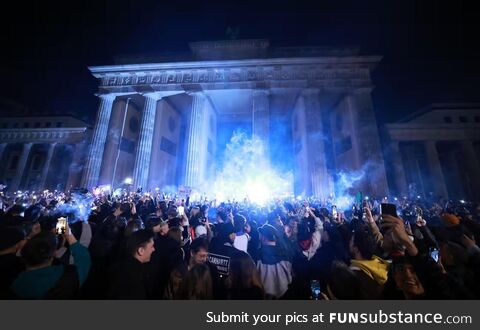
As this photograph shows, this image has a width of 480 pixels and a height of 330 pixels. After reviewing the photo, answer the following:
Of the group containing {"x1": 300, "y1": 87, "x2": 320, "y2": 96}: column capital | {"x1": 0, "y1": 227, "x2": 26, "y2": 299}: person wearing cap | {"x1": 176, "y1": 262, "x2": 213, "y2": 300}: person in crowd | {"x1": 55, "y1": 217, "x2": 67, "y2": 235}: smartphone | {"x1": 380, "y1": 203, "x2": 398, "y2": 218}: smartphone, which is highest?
{"x1": 300, "y1": 87, "x2": 320, "y2": 96}: column capital

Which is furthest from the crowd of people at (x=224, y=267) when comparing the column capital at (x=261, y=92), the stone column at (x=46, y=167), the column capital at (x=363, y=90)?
the stone column at (x=46, y=167)

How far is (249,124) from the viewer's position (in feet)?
103

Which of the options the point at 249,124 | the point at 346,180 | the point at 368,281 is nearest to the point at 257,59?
the point at 249,124

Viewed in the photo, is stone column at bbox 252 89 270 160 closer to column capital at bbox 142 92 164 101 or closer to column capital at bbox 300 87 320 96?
column capital at bbox 300 87 320 96

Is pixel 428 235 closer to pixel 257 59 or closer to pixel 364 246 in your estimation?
pixel 364 246

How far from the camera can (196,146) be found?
823 inches

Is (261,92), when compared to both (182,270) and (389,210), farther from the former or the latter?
(182,270)

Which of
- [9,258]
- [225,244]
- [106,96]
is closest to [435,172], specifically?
[225,244]

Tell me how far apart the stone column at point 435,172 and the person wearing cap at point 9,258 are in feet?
115

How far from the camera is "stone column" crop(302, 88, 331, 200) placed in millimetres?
18562

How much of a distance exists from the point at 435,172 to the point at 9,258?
35198 mm

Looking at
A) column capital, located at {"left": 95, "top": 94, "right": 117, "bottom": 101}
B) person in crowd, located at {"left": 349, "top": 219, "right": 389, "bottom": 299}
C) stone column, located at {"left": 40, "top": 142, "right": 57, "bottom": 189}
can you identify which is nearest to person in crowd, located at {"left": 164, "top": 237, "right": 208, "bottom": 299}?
person in crowd, located at {"left": 349, "top": 219, "right": 389, "bottom": 299}

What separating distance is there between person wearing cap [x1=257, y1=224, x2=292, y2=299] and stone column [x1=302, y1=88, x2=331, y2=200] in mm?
16322
